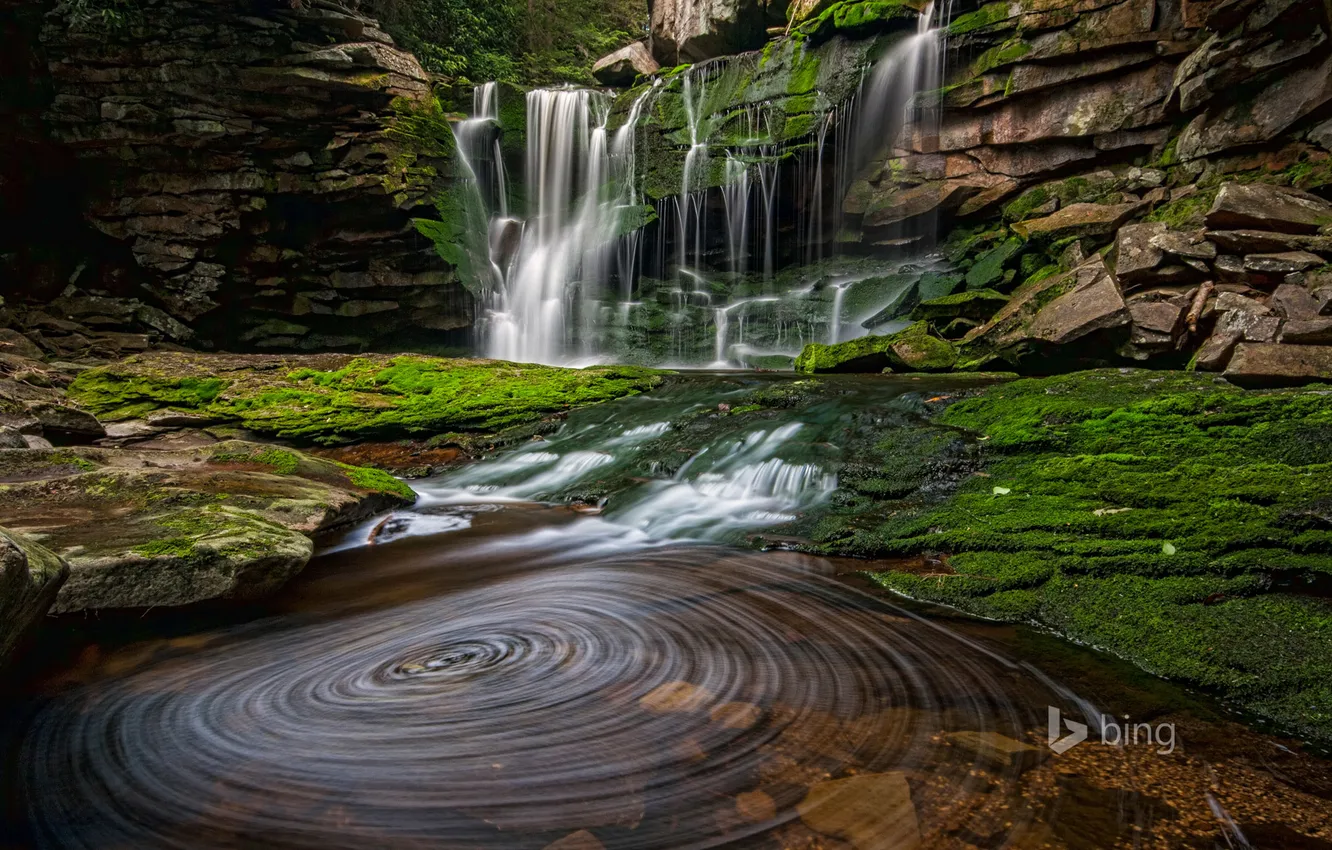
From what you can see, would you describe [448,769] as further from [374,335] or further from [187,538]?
[374,335]

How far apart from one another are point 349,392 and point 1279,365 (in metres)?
11.7

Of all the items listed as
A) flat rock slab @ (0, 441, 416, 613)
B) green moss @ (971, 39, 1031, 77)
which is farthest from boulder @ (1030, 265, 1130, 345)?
flat rock slab @ (0, 441, 416, 613)

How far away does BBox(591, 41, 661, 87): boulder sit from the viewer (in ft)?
74.9

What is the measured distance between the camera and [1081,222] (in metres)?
12.5

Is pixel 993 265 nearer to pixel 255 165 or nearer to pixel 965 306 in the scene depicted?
pixel 965 306

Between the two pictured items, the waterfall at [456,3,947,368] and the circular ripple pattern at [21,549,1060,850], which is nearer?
the circular ripple pattern at [21,549,1060,850]

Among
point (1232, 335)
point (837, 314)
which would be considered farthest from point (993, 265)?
point (1232, 335)

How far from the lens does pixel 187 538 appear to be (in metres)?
3.59

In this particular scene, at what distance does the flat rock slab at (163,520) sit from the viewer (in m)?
3.25

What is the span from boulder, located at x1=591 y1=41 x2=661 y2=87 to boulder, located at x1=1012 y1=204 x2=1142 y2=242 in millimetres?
14846

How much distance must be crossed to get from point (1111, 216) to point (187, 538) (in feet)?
48.4

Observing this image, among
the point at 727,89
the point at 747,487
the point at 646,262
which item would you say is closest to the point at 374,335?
the point at 646,262

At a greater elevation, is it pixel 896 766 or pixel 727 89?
pixel 727 89

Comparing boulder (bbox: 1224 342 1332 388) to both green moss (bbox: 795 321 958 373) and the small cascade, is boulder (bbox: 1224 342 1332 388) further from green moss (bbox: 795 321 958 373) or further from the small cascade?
the small cascade
